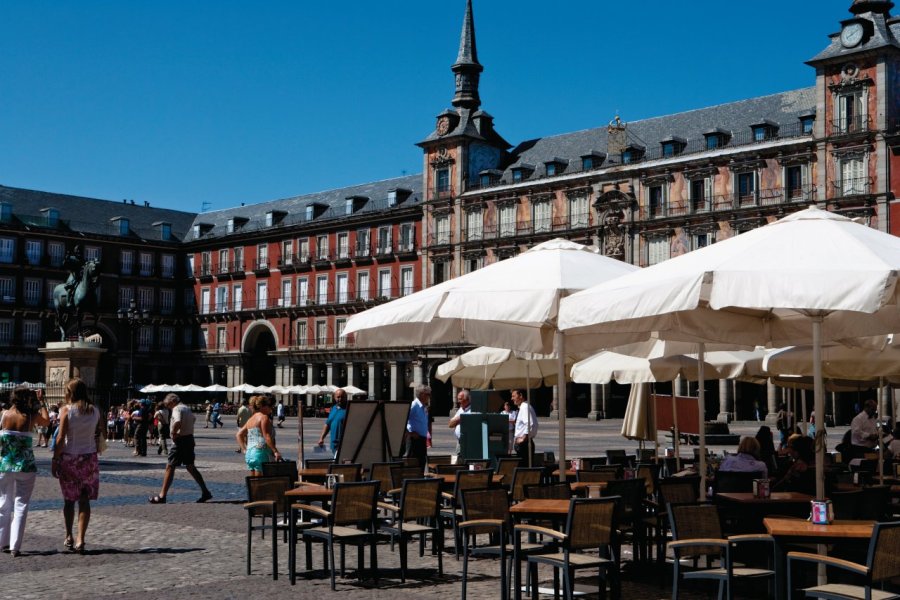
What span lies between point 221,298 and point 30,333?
1267cm

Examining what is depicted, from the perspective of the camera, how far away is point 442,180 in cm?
6275

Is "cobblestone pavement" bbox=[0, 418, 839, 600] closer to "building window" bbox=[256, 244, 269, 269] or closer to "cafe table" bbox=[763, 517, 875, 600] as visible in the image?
"cafe table" bbox=[763, 517, 875, 600]

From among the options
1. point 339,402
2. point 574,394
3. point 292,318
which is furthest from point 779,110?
point 339,402

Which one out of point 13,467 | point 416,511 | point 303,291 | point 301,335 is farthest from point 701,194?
point 13,467

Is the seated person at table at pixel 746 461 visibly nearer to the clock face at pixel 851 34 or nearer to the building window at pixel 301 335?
the clock face at pixel 851 34

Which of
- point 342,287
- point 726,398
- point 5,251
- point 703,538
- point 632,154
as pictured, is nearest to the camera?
point 703,538

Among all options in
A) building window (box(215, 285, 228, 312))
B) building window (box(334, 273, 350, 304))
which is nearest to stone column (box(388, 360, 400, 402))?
building window (box(334, 273, 350, 304))

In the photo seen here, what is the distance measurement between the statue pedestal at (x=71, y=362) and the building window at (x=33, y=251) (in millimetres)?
48944

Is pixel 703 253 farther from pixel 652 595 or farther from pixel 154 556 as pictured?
pixel 154 556

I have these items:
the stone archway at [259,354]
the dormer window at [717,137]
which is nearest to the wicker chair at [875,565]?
the dormer window at [717,137]

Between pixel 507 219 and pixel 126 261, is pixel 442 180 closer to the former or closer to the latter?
pixel 507 219

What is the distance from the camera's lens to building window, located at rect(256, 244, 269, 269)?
7344 cm

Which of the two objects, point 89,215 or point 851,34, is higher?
point 851,34

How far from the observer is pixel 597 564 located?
7.49 meters
